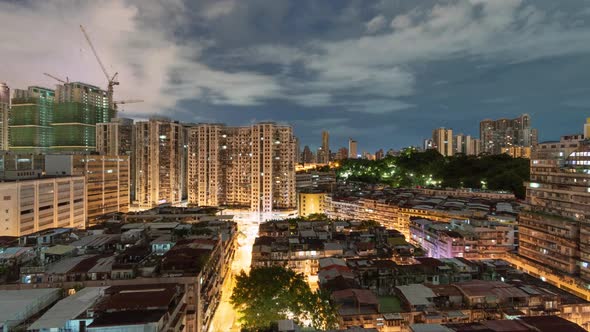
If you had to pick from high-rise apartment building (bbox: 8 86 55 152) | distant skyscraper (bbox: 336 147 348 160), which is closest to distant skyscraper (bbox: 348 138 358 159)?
distant skyscraper (bbox: 336 147 348 160)

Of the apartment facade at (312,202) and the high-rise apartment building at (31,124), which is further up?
the high-rise apartment building at (31,124)

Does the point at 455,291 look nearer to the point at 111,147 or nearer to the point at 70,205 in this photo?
the point at 70,205

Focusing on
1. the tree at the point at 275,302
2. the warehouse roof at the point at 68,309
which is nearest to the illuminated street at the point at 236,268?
the tree at the point at 275,302

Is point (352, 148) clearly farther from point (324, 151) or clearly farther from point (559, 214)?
point (559, 214)

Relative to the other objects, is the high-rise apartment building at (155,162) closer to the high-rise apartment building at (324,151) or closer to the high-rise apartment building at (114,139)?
the high-rise apartment building at (114,139)

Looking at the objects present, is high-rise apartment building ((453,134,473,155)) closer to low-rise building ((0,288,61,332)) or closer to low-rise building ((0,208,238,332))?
low-rise building ((0,208,238,332))

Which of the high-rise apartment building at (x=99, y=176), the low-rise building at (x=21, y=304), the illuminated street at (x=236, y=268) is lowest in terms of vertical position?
the illuminated street at (x=236, y=268)

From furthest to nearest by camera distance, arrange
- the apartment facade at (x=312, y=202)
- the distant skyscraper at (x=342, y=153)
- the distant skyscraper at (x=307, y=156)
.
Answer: the distant skyscraper at (x=342, y=153) → the distant skyscraper at (x=307, y=156) → the apartment facade at (x=312, y=202)

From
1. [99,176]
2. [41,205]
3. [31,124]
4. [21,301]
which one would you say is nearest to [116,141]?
[99,176]
